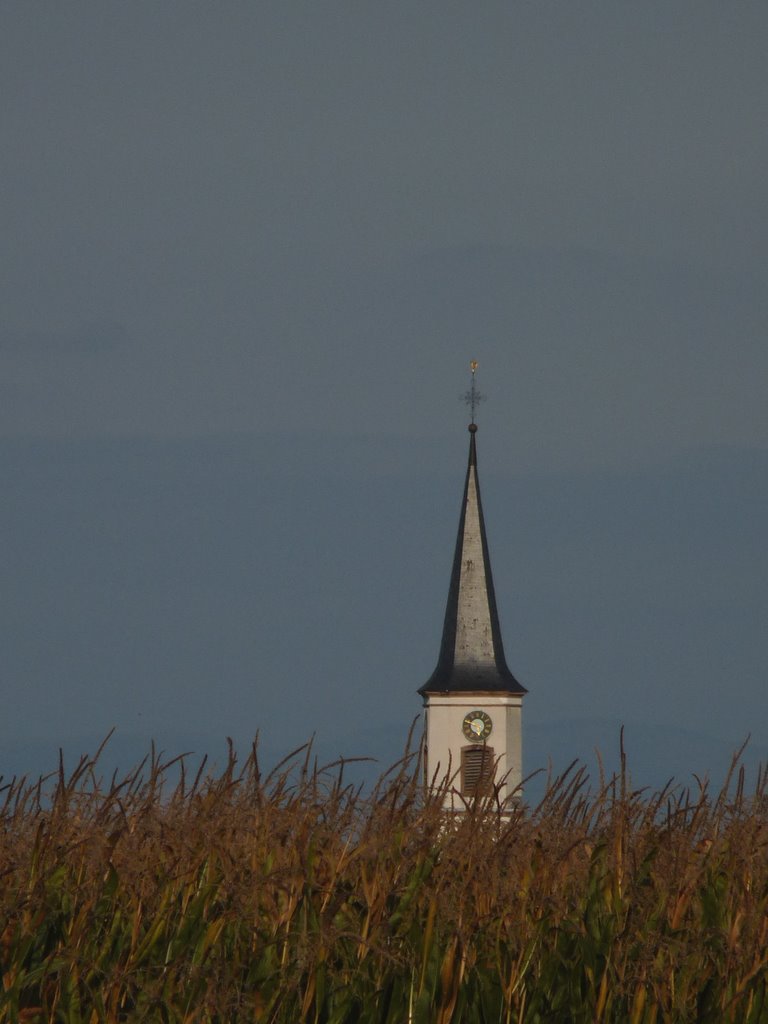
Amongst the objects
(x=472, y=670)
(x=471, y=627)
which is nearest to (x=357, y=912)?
(x=471, y=627)

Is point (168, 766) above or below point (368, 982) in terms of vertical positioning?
above

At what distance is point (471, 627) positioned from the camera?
3880 inches

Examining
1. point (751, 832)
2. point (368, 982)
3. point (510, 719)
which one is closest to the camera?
point (368, 982)

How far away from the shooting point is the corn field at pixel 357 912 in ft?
22.5

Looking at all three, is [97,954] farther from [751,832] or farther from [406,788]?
[751,832]

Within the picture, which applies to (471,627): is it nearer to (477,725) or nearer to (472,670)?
(472,670)

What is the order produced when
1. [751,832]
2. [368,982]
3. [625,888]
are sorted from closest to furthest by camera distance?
[368,982]
[625,888]
[751,832]

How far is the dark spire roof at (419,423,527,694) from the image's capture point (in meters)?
98.2

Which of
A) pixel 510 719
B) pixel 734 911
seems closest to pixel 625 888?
pixel 734 911

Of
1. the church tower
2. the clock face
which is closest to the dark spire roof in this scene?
the church tower

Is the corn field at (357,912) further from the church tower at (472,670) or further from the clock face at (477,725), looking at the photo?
the clock face at (477,725)

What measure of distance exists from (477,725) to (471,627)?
210 inches

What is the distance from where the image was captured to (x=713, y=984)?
23.7 ft

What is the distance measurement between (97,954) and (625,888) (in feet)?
7.18
